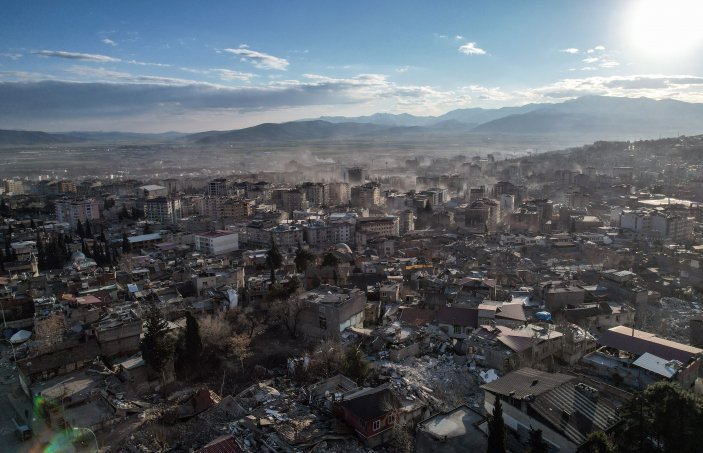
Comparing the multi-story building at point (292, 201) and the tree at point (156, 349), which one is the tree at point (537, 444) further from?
the multi-story building at point (292, 201)

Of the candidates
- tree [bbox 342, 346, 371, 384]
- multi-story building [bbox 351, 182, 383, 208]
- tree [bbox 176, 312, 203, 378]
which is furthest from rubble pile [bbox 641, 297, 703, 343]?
multi-story building [bbox 351, 182, 383, 208]

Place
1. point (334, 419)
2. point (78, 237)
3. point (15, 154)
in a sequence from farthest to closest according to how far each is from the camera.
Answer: point (15, 154), point (78, 237), point (334, 419)

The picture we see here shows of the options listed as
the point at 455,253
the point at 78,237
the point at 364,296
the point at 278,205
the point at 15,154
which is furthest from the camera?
the point at 15,154

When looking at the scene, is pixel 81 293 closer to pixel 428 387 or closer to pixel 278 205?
pixel 428 387

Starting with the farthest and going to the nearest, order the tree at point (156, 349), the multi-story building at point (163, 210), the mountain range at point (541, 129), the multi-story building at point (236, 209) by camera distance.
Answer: the mountain range at point (541, 129), the multi-story building at point (236, 209), the multi-story building at point (163, 210), the tree at point (156, 349)

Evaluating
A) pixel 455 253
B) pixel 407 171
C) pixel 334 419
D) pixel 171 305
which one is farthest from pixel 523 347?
pixel 407 171

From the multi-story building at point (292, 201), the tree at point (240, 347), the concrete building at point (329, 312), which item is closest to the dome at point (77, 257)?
the tree at point (240, 347)

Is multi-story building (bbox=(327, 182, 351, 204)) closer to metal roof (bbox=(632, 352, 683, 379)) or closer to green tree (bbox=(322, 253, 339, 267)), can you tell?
green tree (bbox=(322, 253, 339, 267))
